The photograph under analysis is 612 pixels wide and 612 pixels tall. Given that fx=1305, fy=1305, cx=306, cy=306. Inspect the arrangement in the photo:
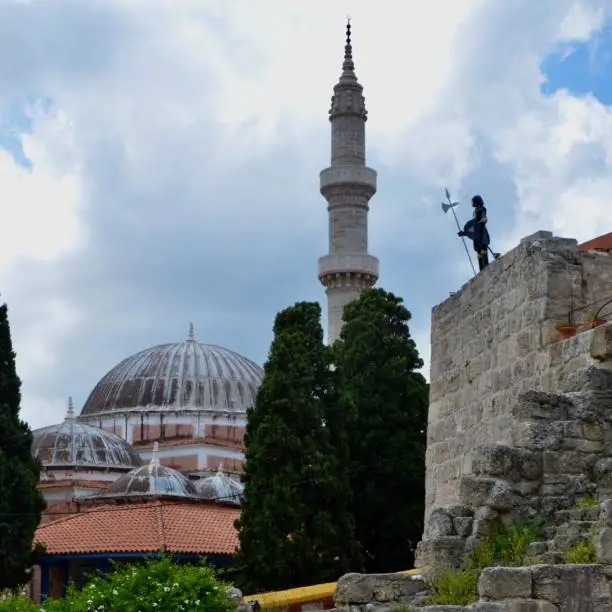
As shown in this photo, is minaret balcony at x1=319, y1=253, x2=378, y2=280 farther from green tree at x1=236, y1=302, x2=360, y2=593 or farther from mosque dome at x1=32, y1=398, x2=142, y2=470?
green tree at x1=236, y1=302, x2=360, y2=593

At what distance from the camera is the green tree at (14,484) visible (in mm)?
22312

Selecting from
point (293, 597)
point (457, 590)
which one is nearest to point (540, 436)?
point (457, 590)

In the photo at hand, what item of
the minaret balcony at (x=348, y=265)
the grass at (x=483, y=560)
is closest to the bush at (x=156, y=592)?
the grass at (x=483, y=560)

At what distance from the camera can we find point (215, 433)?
43562 mm

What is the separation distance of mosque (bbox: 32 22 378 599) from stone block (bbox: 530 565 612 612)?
1774cm

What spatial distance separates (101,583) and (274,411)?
435 inches

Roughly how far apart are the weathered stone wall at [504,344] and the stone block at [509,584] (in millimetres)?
2465

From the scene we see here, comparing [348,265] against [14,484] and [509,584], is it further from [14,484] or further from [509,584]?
[509,584]

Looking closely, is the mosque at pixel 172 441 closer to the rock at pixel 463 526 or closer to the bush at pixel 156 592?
the bush at pixel 156 592

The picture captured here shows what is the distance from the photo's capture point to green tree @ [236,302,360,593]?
761 inches

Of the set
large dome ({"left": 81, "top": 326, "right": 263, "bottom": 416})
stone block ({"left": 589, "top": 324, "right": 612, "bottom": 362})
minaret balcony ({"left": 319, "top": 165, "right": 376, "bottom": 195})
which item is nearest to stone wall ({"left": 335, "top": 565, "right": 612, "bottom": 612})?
stone block ({"left": 589, "top": 324, "right": 612, "bottom": 362})

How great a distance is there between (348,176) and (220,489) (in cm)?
1030

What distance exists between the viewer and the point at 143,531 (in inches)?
1021

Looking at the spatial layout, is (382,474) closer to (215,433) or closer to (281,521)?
(281,521)
